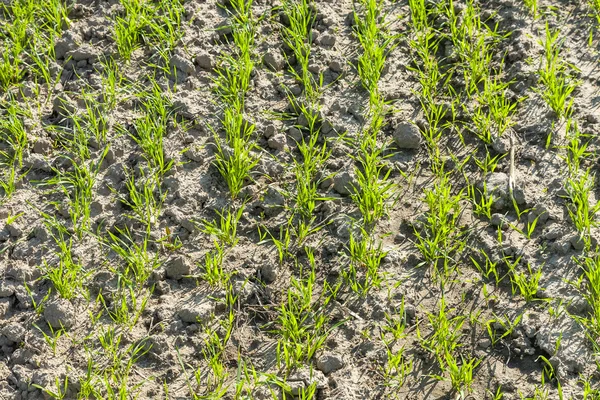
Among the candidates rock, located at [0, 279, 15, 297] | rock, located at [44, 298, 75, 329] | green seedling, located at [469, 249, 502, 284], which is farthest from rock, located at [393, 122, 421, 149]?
rock, located at [0, 279, 15, 297]

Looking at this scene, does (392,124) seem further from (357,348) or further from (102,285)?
(102,285)

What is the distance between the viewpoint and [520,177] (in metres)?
3.32

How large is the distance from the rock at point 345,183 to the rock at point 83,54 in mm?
1306

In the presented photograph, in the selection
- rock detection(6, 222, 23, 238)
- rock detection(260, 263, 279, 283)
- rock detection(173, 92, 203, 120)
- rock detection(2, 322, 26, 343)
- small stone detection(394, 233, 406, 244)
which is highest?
rock detection(173, 92, 203, 120)

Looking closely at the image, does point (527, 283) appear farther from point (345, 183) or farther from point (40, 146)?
point (40, 146)

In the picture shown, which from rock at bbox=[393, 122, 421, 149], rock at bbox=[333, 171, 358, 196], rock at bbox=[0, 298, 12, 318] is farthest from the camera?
rock at bbox=[393, 122, 421, 149]

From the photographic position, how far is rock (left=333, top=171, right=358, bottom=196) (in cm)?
332

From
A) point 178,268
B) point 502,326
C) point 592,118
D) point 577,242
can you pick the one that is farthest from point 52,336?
point 592,118

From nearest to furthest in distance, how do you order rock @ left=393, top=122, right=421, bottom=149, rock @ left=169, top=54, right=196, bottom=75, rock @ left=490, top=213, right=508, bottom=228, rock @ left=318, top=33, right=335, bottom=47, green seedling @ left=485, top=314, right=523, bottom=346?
green seedling @ left=485, top=314, right=523, bottom=346
rock @ left=490, top=213, right=508, bottom=228
rock @ left=393, top=122, right=421, bottom=149
rock @ left=169, top=54, right=196, bottom=75
rock @ left=318, top=33, right=335, bottom=47

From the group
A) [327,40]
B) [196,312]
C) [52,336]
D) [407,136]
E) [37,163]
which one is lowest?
[52,336]

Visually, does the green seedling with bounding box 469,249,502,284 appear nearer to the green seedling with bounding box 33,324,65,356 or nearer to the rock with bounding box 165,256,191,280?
the rock with bounding box 165,256,191,280

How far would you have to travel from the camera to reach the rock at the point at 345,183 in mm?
3320

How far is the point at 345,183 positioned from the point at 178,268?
2.41ft

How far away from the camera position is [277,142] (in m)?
3.48
